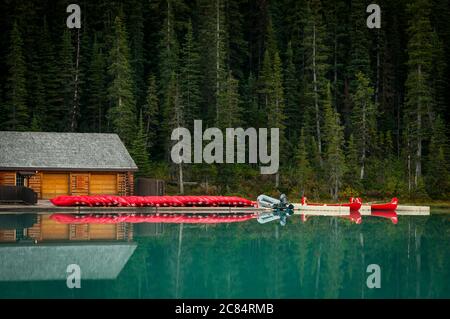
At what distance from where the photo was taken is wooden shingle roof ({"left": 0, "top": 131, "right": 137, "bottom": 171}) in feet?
145

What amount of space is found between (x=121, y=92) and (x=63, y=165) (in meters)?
10.8

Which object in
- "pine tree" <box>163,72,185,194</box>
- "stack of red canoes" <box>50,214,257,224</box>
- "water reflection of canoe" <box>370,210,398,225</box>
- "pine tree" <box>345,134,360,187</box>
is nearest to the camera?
"stack of red canoes" <box>50,214,257,224</box>

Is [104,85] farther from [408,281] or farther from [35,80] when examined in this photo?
[408,281]

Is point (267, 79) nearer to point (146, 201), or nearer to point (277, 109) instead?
point (277, 109)

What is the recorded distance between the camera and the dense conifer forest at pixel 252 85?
52406 millimetres

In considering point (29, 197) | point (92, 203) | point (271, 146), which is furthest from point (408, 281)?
point (271, 146)

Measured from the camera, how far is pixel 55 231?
26.9 m

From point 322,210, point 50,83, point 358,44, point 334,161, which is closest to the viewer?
point 322,210

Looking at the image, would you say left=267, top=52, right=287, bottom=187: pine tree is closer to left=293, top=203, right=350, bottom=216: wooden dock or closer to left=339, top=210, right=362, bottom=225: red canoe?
left=293, top=203, right=350, bottom=216: wooden dock

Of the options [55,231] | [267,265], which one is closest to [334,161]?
[55,231]

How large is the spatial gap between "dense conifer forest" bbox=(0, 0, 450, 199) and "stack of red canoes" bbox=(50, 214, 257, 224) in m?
14.5

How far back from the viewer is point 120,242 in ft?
78.8

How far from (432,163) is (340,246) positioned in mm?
29599

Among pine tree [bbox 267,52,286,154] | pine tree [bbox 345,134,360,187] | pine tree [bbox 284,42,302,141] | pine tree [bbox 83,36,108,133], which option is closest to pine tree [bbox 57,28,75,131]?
pine tree [bbox 83,36,108,133]
